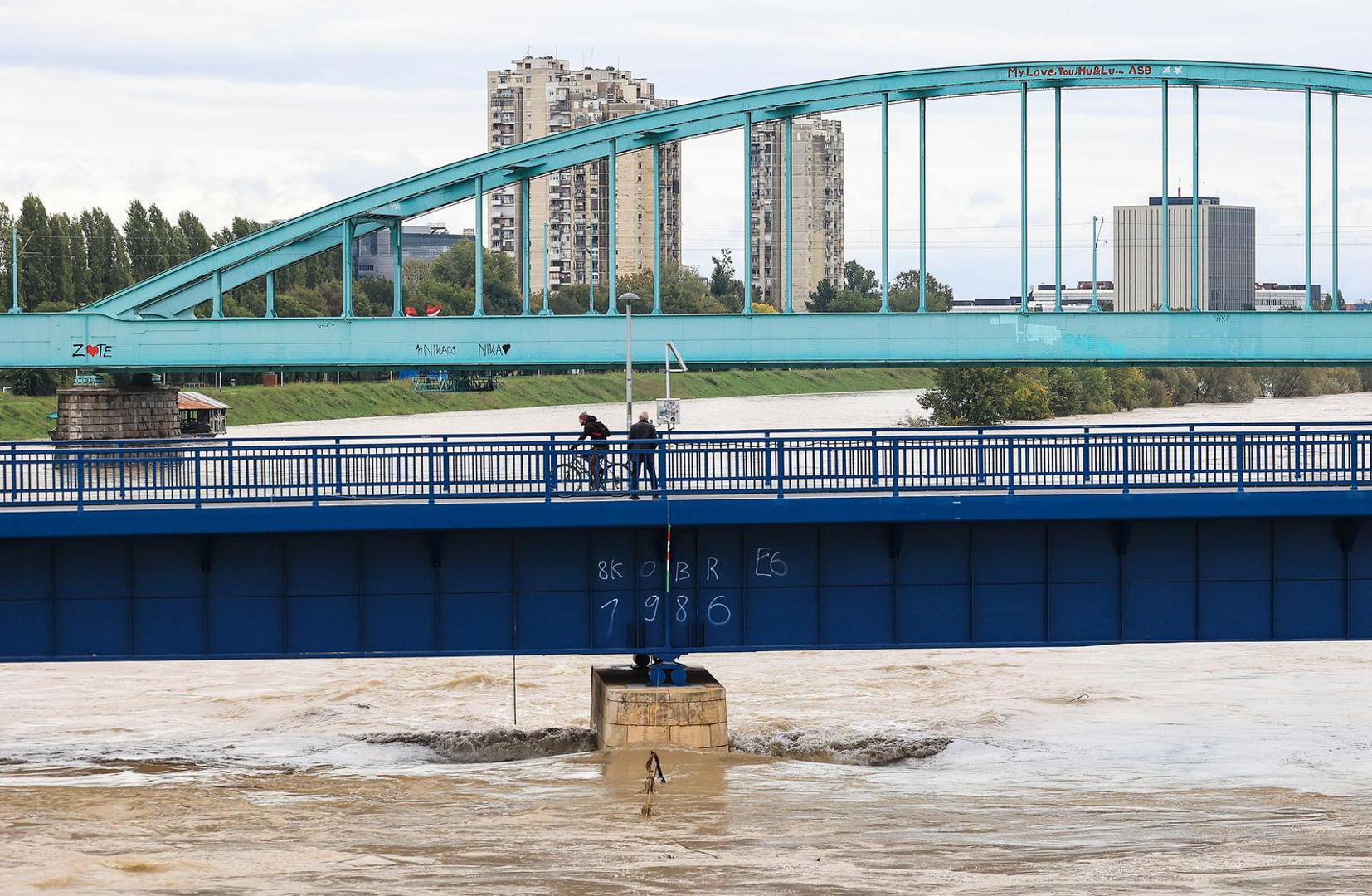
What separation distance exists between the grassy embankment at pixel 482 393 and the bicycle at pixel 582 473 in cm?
5769

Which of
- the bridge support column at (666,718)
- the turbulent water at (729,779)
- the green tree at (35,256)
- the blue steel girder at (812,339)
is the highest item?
the green tree at (35,256)

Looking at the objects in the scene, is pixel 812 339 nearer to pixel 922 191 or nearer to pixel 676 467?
pixel 922 191

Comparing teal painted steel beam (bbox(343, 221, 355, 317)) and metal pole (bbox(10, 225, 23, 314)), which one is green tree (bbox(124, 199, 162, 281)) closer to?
metal pole (bbox(10, 225, 23, 314))

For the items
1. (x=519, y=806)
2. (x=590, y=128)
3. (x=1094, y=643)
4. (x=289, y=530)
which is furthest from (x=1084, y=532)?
(x=590, y=128)

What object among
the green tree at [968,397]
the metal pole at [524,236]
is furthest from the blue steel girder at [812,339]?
the green tree at [968,397]

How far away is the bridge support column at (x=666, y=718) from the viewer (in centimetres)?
2420

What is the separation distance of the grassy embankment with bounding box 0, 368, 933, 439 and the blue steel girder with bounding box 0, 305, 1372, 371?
93.1ft

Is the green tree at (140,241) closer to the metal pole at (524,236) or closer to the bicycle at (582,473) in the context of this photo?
the metal pole at (524,236)

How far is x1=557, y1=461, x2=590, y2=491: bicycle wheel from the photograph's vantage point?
923 inches

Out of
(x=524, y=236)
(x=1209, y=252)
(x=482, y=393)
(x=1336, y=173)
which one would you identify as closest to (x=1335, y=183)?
(x=1336, y=173)

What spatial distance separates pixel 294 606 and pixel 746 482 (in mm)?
6402

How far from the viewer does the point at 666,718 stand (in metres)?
24.2

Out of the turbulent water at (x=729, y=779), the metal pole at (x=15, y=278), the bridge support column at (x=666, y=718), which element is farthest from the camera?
the metal pole at (x=15, y=278)

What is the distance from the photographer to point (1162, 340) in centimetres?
5212
